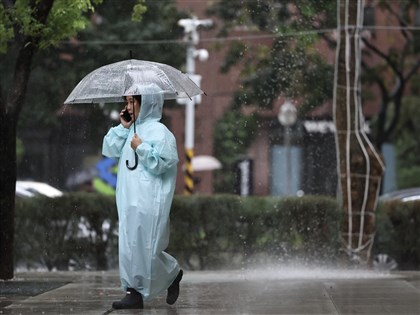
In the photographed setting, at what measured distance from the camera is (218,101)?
41812 mm

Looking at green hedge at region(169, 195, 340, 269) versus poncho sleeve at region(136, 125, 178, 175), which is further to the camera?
green hedge at region(169, 195, 340, 269)

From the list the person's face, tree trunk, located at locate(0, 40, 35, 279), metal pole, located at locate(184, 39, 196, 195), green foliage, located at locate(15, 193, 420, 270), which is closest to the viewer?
the person's face

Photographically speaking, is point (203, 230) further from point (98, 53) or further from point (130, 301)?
point (98, 53)

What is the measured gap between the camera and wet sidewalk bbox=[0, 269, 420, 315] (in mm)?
9750

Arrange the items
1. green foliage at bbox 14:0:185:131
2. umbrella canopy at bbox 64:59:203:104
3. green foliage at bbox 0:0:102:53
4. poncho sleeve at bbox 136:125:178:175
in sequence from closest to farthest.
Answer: poncho sleeve at bbox 136:125:178:175
umbrella canopy at bbox 64:59:203:104
green foliage at bbox 0:0:102:53
green foliage at bbox 14:0:185:131

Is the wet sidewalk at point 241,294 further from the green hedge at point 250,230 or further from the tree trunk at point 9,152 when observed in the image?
the green hedge at point 250,230

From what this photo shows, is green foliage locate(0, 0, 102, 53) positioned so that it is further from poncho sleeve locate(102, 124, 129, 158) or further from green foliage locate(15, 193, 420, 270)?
green foliage locate(15, 193, 420, 270)

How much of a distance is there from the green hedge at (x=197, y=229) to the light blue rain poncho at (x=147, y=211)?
6097 mm

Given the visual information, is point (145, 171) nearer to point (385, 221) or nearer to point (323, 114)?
point (385, 221)

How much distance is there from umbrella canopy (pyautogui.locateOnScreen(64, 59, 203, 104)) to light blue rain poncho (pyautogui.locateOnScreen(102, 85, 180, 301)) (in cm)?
11

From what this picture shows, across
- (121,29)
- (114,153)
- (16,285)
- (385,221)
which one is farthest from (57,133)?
(114,153)

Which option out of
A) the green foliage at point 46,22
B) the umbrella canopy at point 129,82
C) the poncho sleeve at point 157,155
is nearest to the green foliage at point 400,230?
the green foliage at point 46,22

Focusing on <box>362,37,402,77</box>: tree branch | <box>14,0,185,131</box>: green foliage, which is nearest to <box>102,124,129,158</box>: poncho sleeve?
<box>14,0,185,131</box>: green foliage

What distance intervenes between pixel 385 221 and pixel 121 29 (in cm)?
1202
